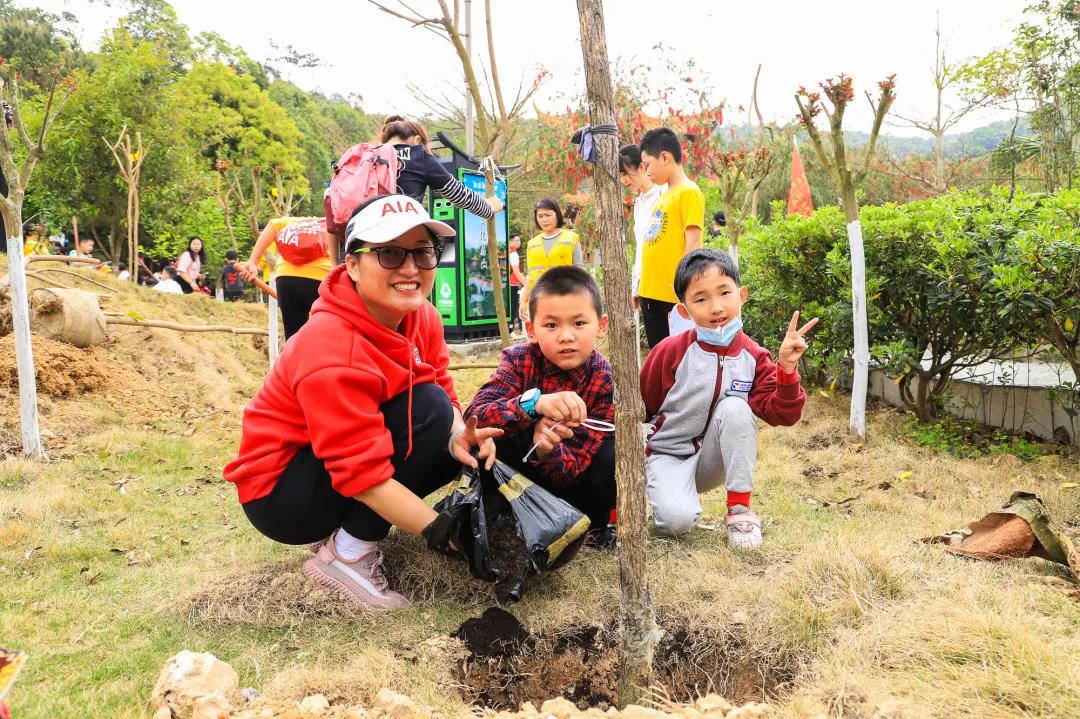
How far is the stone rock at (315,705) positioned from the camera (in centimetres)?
165

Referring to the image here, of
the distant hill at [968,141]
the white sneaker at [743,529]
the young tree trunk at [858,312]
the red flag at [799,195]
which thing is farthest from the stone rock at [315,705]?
the distant hill at [968,141]

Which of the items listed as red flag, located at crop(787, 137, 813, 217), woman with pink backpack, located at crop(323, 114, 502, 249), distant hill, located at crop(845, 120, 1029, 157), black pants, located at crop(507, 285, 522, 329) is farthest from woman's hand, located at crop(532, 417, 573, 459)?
distant hill, located at crop(845, 120, 1029, 157)

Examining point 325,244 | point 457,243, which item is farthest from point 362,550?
point 457,243

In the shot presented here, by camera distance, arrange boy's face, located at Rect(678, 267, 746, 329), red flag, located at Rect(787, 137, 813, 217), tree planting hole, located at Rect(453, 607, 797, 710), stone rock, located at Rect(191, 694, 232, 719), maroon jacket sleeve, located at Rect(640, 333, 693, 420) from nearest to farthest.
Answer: stone rock, located at Rect(191, 694, 232, 719), tree planting hole, located at Rect(453, 607, 797, 710), boy's face, located at Rect(678, 267, 746, 329), maroon jacket sleeve, located at Rect(640, 333, 693, 420), red flag, located at Rect(787, 137, 813, 217)

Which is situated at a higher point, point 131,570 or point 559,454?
point 559,454

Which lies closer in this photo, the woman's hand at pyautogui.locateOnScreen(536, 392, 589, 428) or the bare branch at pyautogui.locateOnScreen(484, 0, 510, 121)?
the woman's hand at pyautogui.locateOnScreen(536, 392, 589, 428)

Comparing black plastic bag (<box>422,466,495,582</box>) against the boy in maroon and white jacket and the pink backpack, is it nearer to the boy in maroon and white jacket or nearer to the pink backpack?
the boy in maroon and white jacket

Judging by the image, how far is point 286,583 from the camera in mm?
2398

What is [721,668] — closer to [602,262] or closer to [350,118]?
[602,262]

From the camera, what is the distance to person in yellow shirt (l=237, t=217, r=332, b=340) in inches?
162

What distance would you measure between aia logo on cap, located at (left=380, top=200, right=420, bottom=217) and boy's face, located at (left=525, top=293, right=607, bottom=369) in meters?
0.53

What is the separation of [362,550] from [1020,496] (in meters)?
2.28

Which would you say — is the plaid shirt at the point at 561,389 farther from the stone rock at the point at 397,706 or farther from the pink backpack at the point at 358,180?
Answer: the pink backpack at the point at 358,180

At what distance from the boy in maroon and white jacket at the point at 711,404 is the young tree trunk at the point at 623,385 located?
980 millimetres
